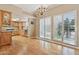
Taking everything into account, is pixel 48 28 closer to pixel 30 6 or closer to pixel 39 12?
pixel 39 12

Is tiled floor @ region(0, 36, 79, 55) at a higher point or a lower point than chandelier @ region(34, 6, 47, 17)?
lower

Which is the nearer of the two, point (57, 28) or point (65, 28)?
point (65, 28)

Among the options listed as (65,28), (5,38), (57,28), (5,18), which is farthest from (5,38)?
(65,28)

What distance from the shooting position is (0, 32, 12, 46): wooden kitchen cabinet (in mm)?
3499

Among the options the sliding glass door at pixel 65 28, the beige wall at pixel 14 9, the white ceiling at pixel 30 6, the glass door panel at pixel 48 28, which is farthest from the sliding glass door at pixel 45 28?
the beige wall at pixel 14 9

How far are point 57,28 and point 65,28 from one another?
0.69 ft

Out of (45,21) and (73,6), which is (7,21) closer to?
(45,21)

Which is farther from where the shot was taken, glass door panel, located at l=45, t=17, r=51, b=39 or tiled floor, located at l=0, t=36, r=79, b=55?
glass door panel, located at l=45, t=17, r=51, b=39

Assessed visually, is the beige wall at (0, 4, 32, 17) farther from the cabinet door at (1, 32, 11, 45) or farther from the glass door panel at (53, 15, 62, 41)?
the glass door panel at (53, 15, 62, 41)

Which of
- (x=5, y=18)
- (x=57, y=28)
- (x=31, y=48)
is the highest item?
(x=5, y=18)

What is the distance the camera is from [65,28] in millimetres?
3480

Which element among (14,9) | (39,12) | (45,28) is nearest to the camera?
(14,9)

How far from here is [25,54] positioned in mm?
3428

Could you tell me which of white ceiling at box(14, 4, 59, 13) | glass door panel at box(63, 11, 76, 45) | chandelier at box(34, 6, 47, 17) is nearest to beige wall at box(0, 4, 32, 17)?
white ceiling at box(14, 4, 59, 13)
